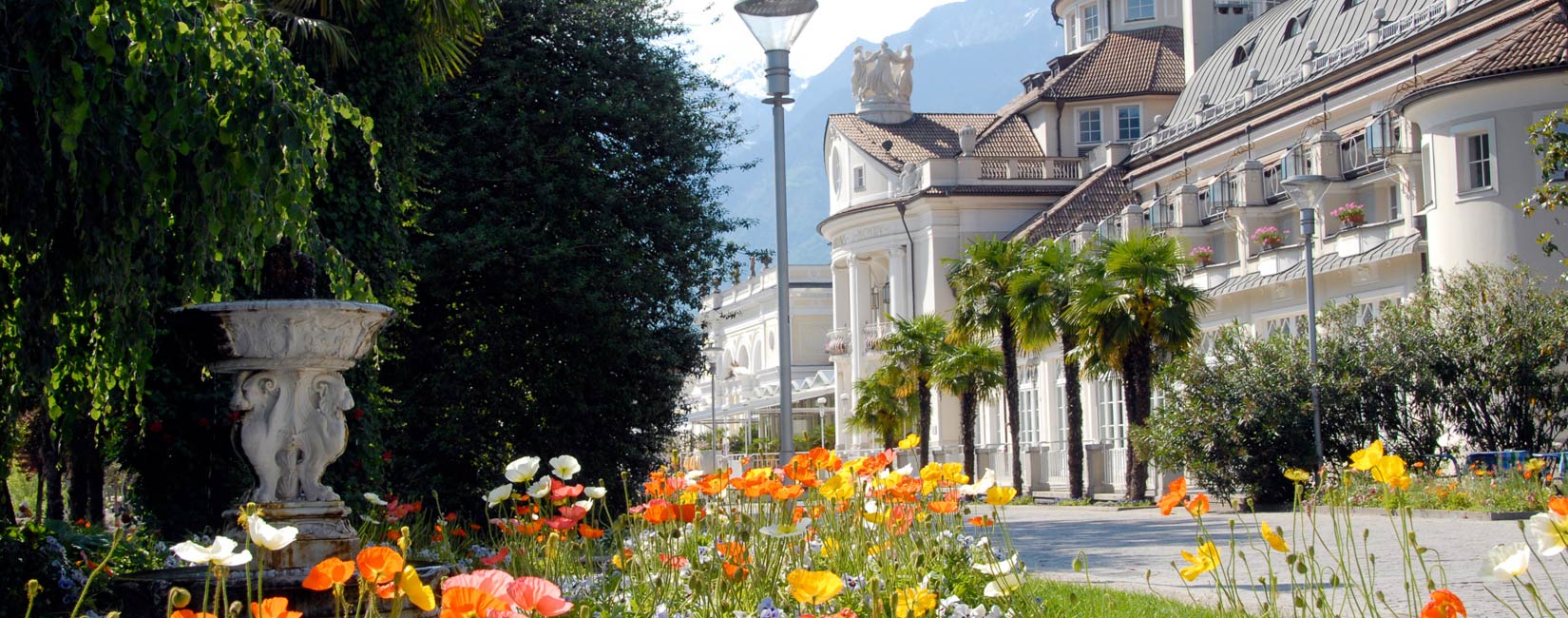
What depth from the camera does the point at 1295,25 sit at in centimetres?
4428

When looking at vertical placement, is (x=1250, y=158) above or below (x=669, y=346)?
above

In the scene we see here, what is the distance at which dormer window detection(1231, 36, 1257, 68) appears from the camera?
151 feet

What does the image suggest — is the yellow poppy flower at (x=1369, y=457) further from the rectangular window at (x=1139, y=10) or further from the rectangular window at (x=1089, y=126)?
the rectangular window at (x=1139, y=10)

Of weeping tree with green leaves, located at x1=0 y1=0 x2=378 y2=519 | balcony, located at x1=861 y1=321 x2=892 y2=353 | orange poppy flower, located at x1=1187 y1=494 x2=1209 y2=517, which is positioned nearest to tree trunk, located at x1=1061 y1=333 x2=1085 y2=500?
balcony, located at x1=861 y1=321 x2=892 y2=353

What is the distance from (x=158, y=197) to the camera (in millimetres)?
7277

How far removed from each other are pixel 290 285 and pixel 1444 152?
79.6 feet

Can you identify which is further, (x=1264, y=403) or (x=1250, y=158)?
(x=1250, y=158)

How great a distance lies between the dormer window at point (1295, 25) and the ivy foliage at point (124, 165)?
3976 centimetres

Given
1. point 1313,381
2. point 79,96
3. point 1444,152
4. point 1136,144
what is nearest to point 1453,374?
point 1313,381

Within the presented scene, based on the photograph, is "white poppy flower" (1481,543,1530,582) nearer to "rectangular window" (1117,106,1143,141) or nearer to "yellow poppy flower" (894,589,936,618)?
"yellow poppy flower" (894,589,936,618)

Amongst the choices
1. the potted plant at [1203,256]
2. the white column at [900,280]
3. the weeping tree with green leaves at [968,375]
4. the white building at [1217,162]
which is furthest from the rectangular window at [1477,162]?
the white column at [900,280]

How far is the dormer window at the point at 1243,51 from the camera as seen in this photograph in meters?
46.1

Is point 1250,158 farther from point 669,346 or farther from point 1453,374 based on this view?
point 669,346

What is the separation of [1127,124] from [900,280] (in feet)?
31.6
